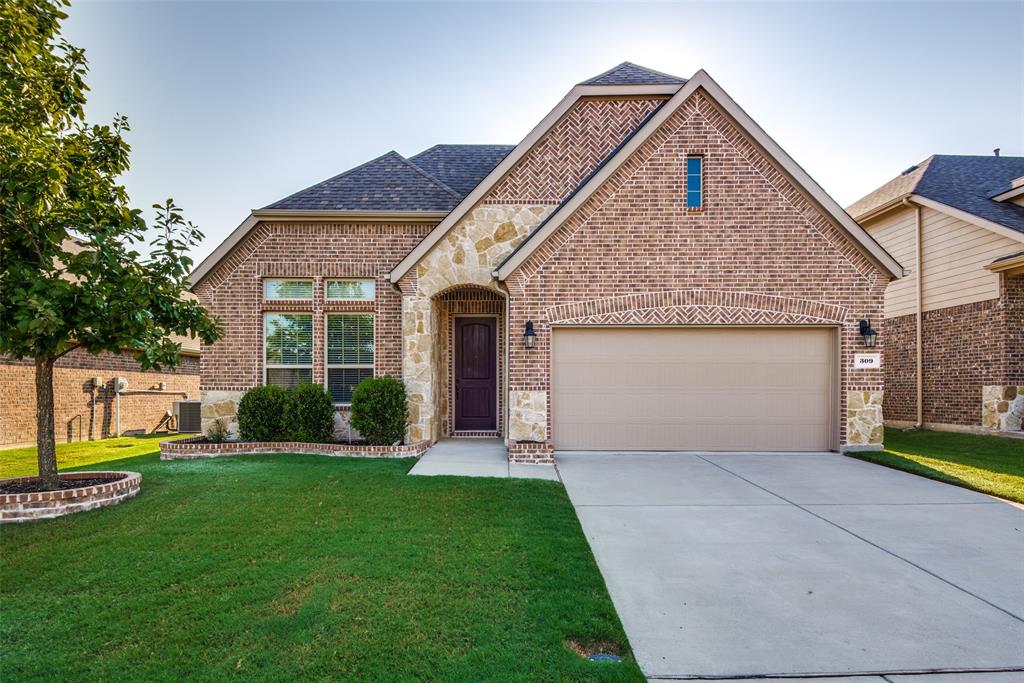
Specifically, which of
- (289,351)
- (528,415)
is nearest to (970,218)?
(528,415)

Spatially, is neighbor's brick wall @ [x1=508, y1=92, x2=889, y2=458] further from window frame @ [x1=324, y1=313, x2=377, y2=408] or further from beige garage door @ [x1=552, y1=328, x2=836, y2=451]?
window frame @ [x1=324, y1=313, x2=377, y2=408]

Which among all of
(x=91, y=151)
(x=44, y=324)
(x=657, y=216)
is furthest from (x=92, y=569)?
(x=657, y=216)

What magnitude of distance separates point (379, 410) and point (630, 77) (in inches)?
341

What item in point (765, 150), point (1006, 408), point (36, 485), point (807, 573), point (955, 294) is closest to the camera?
point (807, 573)

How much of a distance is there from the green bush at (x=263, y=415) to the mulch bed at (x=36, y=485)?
2.91 meters

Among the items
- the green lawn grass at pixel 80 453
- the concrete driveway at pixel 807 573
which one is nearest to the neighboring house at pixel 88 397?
the green lawn grass at pixel 80 453

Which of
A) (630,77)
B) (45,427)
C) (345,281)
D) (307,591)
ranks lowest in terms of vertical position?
(307,591)

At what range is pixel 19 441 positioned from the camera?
35.9 feet

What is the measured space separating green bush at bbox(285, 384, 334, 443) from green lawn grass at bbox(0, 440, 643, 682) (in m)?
3.19

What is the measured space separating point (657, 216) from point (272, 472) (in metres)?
7.40

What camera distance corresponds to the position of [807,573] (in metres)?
4.00

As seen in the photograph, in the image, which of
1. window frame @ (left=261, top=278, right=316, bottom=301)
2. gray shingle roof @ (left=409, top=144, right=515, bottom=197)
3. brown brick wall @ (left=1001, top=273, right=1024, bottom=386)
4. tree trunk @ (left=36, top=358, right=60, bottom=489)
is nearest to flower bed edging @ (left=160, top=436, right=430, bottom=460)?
tree trunk @ (left=36, top=358, right=60, bottom=489)

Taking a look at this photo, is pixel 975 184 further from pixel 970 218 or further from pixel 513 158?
pixel 513 158

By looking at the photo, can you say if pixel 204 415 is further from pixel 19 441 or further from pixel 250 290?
pixel 19 441
